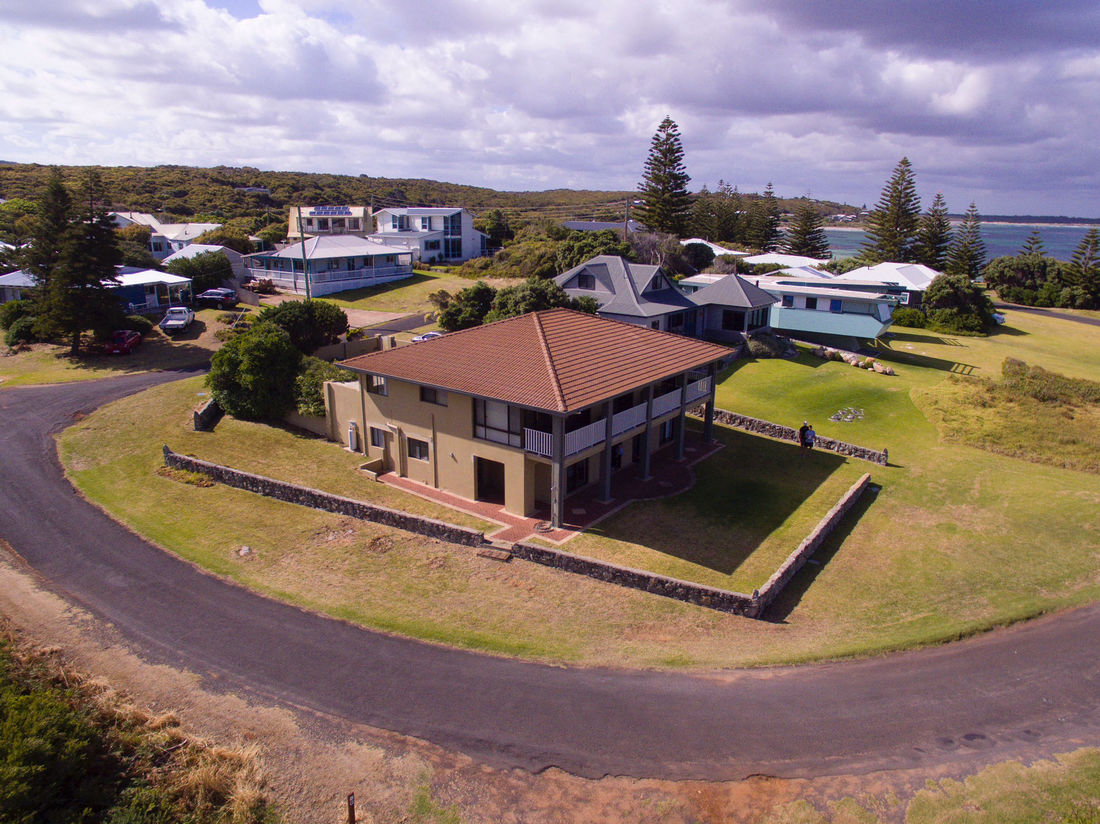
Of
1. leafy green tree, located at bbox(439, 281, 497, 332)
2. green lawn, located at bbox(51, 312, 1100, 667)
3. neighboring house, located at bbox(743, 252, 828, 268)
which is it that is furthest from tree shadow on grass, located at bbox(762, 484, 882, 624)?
neighboring house, located at bbox(743, 252, 828, 268)

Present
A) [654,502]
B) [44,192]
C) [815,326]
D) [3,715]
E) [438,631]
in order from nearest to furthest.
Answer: [3,715], [438,631], [654,502], [44,192], [815,326]

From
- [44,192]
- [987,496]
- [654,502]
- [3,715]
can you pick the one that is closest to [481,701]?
[3,715]

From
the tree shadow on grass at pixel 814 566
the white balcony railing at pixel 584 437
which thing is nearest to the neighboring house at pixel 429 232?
the white balcony railing at pixel 584 437

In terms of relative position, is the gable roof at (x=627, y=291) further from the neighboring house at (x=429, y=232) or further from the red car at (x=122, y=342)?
the neighboring house at (x=429, y=232)

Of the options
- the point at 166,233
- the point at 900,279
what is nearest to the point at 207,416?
the point at 900,279

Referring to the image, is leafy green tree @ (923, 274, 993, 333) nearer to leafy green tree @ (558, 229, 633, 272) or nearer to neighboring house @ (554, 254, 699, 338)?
neighboring house @ (554, 254, 699, 338)

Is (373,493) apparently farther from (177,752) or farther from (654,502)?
(177,752)
